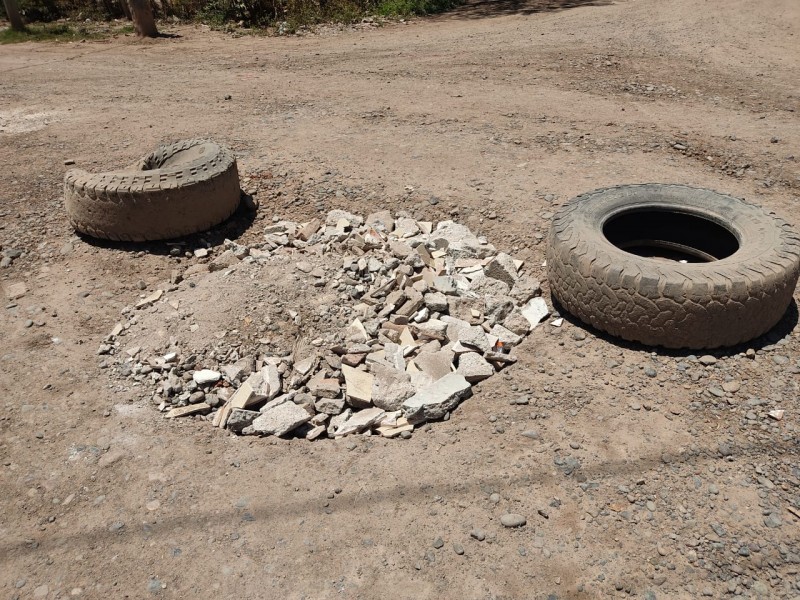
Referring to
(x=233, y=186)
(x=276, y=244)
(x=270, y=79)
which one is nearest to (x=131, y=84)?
(x=270, y=79)

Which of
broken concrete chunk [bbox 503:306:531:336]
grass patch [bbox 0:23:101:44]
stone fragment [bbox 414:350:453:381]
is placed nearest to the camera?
stone fragment [bbox 414:350:453:381]

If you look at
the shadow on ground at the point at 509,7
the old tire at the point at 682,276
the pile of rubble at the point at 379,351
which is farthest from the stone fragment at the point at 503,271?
the shadow on ground at the point at 509,7

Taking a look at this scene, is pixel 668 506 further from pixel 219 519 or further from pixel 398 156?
pixel 398 156

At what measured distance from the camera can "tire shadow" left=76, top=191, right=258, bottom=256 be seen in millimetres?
6121

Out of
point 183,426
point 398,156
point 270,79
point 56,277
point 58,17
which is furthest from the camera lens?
point 58,17

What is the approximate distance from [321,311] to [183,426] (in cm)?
131

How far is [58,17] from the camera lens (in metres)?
17.4

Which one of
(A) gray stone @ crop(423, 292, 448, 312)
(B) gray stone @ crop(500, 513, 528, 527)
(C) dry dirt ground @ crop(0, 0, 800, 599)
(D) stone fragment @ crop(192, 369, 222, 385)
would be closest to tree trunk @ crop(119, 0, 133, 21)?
(C) dry dirt ground @ crop(0, 0, 800, 599)

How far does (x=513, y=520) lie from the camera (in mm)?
3211

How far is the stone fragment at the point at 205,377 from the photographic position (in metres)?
4.41

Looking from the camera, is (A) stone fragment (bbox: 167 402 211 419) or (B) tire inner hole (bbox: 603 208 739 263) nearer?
(A) stone fragment (bbox: 167 402 211 419)

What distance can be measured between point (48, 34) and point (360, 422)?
1562 centimetres

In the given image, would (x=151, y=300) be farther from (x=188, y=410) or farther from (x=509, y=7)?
(x=509, y=7)

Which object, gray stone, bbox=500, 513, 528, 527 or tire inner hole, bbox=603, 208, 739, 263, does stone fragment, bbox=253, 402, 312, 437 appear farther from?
tire inner hole, bbox=603, 208, 739, 263
